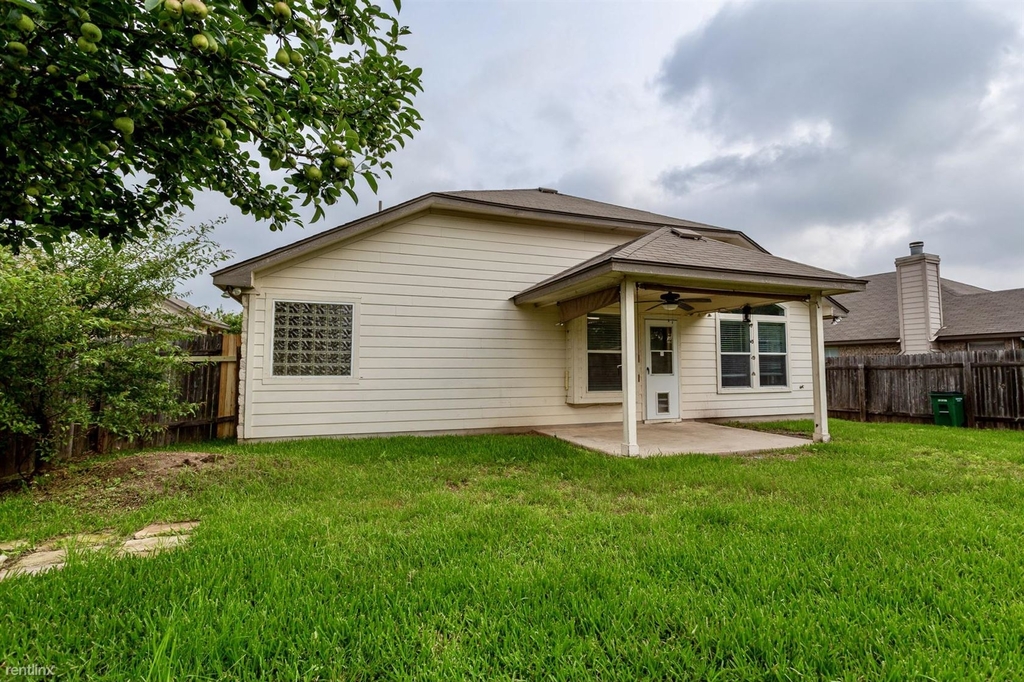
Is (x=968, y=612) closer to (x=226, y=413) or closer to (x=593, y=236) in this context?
(x=593, y=236)

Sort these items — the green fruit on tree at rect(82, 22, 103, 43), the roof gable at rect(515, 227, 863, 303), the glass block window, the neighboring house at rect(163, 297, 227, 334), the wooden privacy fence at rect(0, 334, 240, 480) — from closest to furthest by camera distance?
the green fruit on tree at rect(82, 22, 103, 43) < the roof gable at rect(515, 227, 863, 303) < the wooden privacy fence at rect(0, 334, 240, 480) < the neighboring house at rect(163, 297, 227, 334) < the glass block window

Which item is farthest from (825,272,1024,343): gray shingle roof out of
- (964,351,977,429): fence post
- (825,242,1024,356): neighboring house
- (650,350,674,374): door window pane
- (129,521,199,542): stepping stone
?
(129,521,199,542): stepping stone

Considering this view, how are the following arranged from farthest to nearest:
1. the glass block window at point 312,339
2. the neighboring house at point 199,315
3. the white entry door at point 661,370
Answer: the white entry door at point 661,370 → the glass block window at point 312,339 → the neighboring house at point 199,315

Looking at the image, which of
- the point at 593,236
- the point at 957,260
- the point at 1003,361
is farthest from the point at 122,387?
the point at 957,260

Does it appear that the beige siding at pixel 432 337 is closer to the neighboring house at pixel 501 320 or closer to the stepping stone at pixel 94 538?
the neighboring house at pixel 501 320

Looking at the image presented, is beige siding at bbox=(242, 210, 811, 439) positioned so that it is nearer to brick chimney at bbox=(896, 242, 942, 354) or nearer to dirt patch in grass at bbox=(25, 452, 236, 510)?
dirt patch in grass at bbox=(25, 452, 236, 510)

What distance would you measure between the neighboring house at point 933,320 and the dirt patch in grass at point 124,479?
14.9 meters

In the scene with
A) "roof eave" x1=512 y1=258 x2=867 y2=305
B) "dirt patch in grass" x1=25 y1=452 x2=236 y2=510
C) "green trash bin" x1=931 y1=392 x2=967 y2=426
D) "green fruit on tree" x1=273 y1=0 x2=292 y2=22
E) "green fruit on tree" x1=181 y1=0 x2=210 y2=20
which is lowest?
"dirt patch in grass" x1=25 y1=452 x2=236 y2=510

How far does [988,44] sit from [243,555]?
1475 cm

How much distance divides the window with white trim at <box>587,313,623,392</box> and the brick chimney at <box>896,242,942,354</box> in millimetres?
10735

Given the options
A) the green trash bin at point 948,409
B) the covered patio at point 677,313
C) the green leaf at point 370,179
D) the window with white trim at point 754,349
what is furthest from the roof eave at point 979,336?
the green leaf at point 370,179

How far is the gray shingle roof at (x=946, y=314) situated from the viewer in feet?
40.4

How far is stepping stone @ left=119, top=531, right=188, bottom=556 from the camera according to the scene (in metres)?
2.70

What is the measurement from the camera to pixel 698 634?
185 cm
